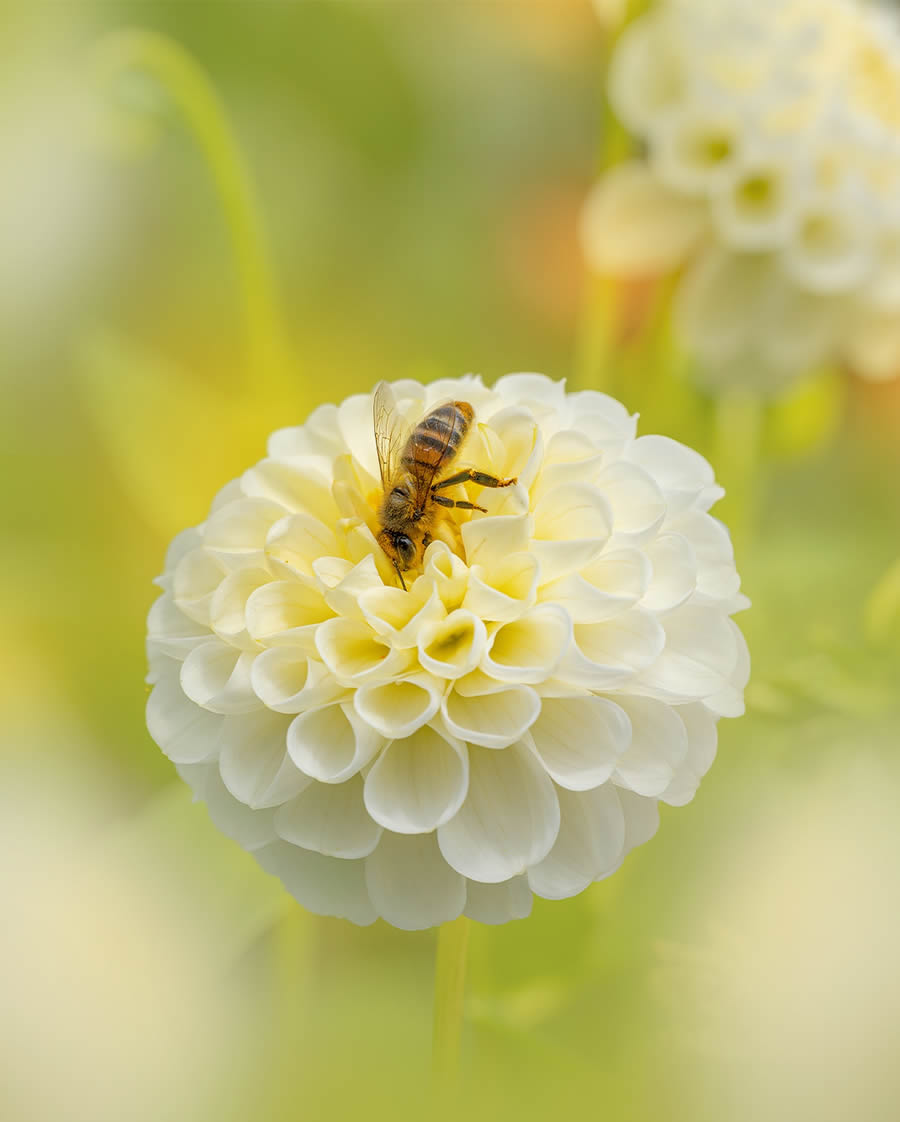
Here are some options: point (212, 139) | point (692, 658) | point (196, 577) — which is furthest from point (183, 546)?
point (212, 139)

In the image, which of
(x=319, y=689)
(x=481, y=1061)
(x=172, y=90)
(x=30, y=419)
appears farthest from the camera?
(x=30, y=419)

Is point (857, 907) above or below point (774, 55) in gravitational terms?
below

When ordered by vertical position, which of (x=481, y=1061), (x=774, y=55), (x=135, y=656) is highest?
(x=774, y=55)

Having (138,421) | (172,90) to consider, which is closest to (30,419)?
(138,421)

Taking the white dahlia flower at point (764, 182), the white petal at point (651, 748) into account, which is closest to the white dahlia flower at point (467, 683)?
the white petal at point (651, 748)

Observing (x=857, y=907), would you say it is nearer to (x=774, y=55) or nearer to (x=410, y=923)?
(x=410, y=923)

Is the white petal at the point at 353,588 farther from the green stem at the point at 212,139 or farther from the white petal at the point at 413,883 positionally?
the green stem at the point at 212,139

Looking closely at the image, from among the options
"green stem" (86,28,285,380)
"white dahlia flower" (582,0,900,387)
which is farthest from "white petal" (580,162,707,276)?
"green stem" (86,28,285,380)

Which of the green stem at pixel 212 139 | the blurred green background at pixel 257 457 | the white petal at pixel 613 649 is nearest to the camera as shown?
the white petal at pixel 613 649
